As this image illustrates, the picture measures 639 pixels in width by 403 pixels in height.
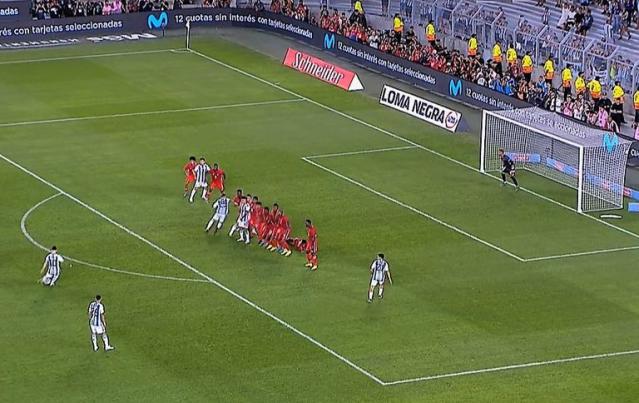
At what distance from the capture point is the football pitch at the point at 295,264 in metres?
45.9

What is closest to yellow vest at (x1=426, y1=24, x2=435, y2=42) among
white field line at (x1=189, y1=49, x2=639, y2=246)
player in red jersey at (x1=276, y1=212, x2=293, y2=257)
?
white field line at (x1=189, y1=49, x2=639, y2=246)

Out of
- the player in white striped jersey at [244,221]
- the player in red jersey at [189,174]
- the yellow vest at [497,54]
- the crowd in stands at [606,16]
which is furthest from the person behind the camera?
the crowd in stands at [606,16]

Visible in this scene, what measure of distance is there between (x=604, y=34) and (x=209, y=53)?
65.2 ft

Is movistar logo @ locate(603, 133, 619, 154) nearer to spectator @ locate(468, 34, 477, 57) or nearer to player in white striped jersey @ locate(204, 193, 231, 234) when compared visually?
player in white striped jersey @ locate(204, 193, 231, 234)

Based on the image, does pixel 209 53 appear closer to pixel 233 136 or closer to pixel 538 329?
pixel 233 136

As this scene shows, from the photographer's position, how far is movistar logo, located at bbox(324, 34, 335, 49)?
283 feet

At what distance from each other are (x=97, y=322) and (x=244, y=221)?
11.0 m

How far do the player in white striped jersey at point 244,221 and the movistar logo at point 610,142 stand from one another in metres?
14.2

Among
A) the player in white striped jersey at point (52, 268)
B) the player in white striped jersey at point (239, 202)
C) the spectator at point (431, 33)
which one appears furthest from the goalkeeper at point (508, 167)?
the spectator at point (431, 33)

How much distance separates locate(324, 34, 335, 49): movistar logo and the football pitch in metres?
7.22

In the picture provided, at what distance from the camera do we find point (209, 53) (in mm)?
87125

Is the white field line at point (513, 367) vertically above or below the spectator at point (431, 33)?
below

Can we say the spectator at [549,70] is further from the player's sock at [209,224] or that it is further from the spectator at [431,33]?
the player's sock at [209,224]

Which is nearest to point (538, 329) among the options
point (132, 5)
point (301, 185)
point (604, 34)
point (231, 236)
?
point (231, 236)
